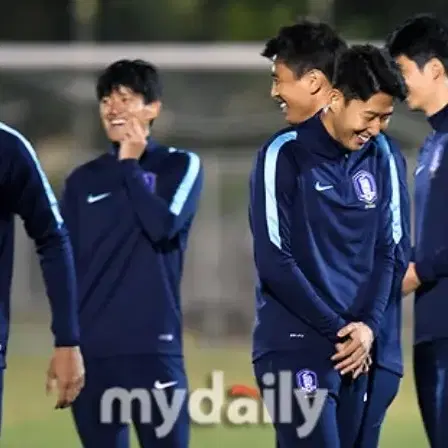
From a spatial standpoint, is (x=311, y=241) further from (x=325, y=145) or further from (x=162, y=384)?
(x=162, y=384)

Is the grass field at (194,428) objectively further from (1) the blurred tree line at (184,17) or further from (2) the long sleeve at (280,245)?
(1) the blurred tree line at (184,17)

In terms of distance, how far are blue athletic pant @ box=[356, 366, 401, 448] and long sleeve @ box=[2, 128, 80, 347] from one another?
2.85ft

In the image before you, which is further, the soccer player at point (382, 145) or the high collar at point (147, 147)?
the high collar at point (147, 147)

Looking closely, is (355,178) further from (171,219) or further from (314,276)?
(171,219)

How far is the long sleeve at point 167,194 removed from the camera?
526 cm

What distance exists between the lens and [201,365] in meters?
12.5

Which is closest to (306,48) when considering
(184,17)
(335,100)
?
(335,100)

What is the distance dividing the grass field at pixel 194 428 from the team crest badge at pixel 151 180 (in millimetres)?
2249

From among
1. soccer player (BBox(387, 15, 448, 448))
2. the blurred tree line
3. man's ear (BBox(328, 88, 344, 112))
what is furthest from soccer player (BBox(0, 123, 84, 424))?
the blurred tree line

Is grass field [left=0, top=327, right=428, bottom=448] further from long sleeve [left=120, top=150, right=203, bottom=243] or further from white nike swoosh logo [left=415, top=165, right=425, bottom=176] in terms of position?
white nike swoosh logo [left=415, top=165, right=425, bottom=176]

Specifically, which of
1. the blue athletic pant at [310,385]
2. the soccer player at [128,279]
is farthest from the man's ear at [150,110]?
the blue athletic pant at [310,385]

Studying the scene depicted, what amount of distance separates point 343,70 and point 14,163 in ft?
3.08

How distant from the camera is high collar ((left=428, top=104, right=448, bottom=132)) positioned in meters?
4.93

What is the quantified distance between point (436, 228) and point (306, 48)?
0.72 meters
